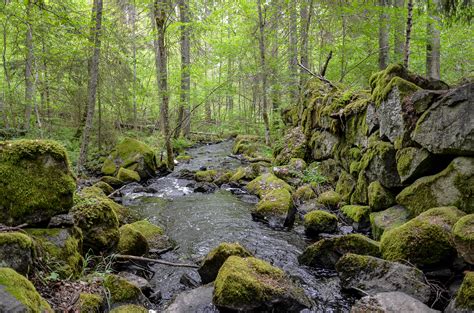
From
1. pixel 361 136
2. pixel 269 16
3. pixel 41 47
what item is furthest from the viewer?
pixel 269 16

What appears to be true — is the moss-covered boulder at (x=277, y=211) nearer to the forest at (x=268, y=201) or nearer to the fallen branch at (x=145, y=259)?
the forest at (x=268, y=201)

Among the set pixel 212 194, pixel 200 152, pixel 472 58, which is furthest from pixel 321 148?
pixel 200 152

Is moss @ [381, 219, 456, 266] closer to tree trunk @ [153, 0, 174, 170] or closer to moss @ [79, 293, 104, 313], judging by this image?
moss @ [79, 293, 104, 313]

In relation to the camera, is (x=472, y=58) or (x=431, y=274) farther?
(x=472, y=58)

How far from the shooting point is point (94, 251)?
15.5ft

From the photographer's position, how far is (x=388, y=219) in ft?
19.2

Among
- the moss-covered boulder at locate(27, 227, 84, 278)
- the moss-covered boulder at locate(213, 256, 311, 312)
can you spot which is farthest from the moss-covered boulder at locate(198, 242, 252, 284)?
the moss-covered boulder at locate(27, 227, 84, 278)

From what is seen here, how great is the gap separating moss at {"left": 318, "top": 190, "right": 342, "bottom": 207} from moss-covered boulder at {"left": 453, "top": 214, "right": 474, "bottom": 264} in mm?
4404

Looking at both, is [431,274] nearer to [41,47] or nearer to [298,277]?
[298,277]

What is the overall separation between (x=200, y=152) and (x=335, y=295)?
47.7 ft

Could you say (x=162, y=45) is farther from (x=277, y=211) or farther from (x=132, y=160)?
(x=277, y=211)

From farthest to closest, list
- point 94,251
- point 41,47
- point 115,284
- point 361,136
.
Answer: point 41,47
point 361,136
point 94,251
point 115,284

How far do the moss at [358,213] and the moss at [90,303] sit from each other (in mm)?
5316

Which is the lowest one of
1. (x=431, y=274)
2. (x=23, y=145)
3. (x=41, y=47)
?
(x=431, y=274)
